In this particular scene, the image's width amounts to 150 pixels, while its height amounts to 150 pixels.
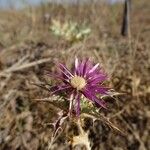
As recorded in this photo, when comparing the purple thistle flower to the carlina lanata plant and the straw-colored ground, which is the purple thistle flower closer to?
the carlina lanata plant

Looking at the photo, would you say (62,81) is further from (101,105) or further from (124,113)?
(124,113)

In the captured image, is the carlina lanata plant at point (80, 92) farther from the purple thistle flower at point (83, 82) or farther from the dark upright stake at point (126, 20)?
the dark upright stake at point (126, 20)

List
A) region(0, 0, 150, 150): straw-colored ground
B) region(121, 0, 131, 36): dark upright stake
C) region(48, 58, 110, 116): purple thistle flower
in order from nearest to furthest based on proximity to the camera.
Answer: region(48, 58, 110, 116): purple thistle flower < region(0, 0, 150, 150): straw-colored ground < region(121, 0, 131, 36): dark upright stake

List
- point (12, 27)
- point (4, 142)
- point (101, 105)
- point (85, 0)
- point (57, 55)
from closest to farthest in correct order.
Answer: point (101, 105)
point (4, 142)
point (57, 55)
point (85, 0)
point (12, 27)

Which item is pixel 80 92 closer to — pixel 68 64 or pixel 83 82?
pixel 83 82

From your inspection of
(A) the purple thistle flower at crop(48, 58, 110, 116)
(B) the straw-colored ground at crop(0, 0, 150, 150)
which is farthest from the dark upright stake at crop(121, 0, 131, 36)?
(A) the purple thistle flower at crop(48, 58, 110, 116)

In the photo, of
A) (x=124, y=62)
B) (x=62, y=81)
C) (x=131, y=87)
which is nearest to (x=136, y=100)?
(x=131, y=87)

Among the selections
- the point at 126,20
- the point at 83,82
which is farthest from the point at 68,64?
the point at 83,82
